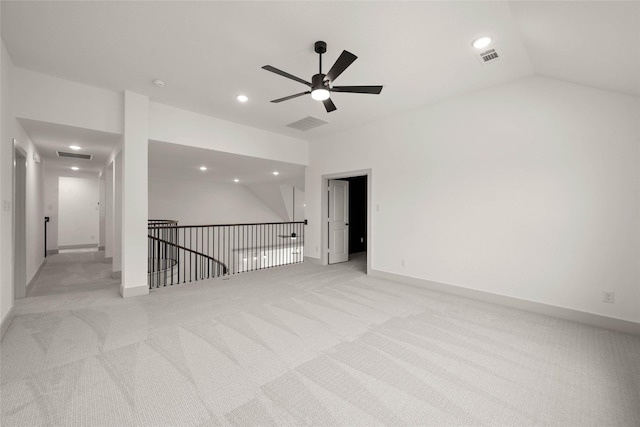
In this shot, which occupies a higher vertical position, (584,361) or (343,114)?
(343,114)

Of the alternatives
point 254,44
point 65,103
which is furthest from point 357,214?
point 65,103

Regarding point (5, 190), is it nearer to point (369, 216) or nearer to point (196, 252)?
point (196, 252)

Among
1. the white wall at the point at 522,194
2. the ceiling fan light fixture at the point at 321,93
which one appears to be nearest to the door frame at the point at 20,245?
the ceiling fan light fixture at the point at 321,93

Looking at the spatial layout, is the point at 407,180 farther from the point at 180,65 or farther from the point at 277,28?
the point at 180,65

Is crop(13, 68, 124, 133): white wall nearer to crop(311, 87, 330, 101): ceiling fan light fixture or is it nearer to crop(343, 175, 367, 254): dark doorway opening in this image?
crop(311, 87, 330, 101): ceiling fan light fixture

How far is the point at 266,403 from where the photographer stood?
5.98 feet

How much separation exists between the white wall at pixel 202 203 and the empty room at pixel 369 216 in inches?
166

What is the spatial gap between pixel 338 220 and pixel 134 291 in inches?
179

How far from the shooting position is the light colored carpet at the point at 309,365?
1744 millimetres

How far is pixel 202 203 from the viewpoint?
426 inches

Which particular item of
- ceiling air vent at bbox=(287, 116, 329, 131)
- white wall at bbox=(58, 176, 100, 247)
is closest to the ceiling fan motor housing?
ceiling air vent at bbox=(287, 116, 329, 131)

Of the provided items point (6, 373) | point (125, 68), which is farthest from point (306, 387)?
point (125, 68)

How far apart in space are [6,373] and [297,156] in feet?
18.5

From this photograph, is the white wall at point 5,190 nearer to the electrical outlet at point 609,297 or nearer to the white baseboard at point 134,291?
the white baseboard at point 134,291
